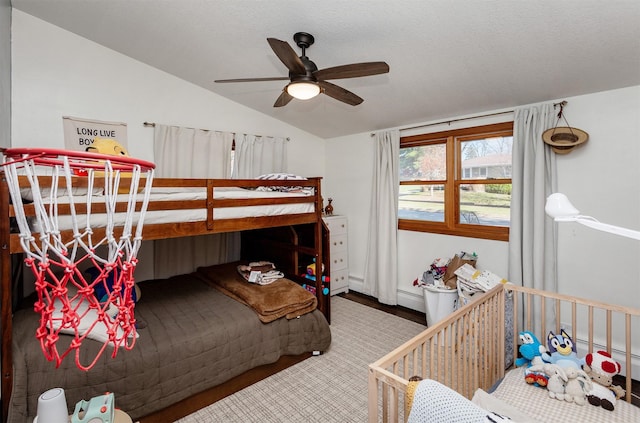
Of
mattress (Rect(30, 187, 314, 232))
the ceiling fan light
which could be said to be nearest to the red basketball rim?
mattress (Rect(30, 187, 314, 232))

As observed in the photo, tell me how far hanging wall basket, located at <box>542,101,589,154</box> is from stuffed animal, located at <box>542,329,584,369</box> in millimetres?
1498

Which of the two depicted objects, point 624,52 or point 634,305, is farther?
point 634,305

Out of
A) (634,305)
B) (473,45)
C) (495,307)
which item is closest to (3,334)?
(495,307)

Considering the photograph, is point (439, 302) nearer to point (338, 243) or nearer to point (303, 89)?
point (338, 243)

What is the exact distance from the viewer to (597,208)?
249cm

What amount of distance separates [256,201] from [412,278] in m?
2.26

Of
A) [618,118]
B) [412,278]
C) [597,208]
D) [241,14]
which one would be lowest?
[412,278]

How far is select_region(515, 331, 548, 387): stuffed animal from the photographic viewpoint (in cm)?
172

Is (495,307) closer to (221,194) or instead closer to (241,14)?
(221,194)

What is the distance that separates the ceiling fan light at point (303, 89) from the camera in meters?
1.90

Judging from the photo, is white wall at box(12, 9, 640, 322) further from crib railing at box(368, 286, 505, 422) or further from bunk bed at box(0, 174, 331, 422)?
crib railing at box(368, 286, 505, 422)

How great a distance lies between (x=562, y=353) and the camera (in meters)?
1.79

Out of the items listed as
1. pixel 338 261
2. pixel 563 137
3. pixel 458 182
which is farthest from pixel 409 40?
pixel 338 261

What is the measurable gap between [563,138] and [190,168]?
138 inches
